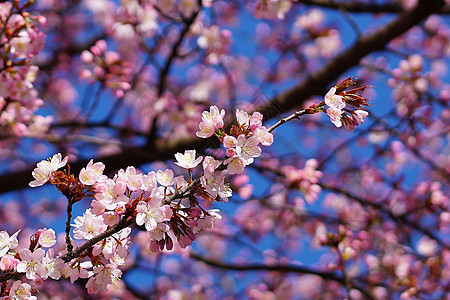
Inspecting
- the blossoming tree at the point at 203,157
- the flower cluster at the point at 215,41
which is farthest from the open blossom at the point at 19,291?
the flower cluster at the point at 215,41

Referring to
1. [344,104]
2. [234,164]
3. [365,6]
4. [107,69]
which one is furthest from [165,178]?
[365,6]

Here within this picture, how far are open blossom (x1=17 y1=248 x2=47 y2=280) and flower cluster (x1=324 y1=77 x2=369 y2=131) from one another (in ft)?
3.40

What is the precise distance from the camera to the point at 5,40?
2287 millimetres

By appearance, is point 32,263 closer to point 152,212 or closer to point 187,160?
point 152,212

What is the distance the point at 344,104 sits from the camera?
1421 millimetres

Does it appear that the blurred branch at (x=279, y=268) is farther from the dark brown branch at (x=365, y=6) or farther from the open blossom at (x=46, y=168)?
the dark brown branch at (x=365, y=6)

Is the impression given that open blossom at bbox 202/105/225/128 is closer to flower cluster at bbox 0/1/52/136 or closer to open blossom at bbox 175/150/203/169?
open blossom at bbox 175/150/203/169

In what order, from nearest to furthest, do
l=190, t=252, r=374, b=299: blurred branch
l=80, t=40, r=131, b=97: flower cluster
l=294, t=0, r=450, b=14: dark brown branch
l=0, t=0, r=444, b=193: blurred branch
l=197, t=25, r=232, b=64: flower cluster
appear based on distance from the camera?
1. l=190, t=252, r=374, b=299: blurred branch
2. l=80, t=40, r=131, b=97: flower cluster
3. l=0, t=0, r=444, b=193: blurred branch
4. l=294, t=0, r=450, b=14: dark brown branch
5. l=197, t=25, r=232, b=64: flower cluster

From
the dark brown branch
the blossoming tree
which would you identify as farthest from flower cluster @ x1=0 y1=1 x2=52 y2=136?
the dark brown branch

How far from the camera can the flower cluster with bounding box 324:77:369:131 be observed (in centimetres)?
143

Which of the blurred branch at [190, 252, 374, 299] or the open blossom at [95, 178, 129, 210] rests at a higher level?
the open blossom at [95, 178, 129, 210]

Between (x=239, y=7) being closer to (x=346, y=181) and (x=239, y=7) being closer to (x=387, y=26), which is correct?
(x=346, y=181)

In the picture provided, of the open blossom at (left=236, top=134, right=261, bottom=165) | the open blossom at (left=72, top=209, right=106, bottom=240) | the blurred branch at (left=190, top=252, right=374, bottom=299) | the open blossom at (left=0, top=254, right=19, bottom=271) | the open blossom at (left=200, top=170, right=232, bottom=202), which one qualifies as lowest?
the blurred branch at (left=190, top=252, right=374, bottom=299)

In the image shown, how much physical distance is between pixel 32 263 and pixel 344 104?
3.71 feet
